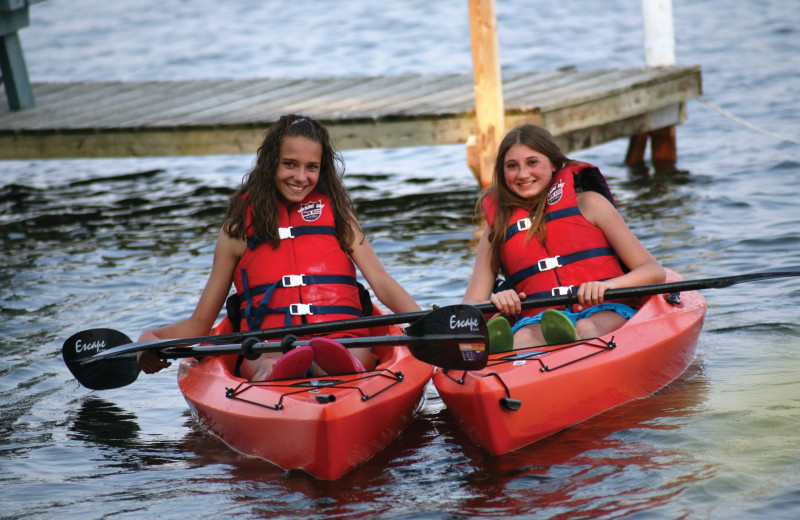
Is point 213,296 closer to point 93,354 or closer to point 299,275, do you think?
point 299,275

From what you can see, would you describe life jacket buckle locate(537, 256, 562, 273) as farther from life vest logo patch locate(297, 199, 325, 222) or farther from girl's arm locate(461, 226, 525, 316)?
life vest logo patch locate(297, 199, 325, 222)

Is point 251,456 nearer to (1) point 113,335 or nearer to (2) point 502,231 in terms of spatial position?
(1) point 113,335

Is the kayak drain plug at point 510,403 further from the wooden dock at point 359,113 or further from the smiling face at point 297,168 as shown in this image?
the wooden dock at point 359,113

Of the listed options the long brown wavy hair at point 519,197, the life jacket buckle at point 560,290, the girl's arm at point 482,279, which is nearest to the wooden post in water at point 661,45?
the long brown wavy hair at point 519,197

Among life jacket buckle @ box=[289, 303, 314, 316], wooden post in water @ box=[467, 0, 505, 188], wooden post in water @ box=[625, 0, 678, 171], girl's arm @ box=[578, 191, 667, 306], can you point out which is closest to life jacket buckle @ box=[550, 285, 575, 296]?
girl's arm @ box=[578, 191, 667, 306]

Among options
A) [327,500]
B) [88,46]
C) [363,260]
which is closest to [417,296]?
[363,260]

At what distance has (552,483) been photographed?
2.98 metres

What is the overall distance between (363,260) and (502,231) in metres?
0.55

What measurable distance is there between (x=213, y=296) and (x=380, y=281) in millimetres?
637

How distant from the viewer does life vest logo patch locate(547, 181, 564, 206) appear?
3775mm

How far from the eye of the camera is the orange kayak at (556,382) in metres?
3.11

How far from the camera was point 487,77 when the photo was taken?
19.9ft

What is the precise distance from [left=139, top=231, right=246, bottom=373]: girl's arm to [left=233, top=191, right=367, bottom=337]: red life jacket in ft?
0.14

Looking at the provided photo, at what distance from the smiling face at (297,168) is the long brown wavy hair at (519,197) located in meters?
0.71
